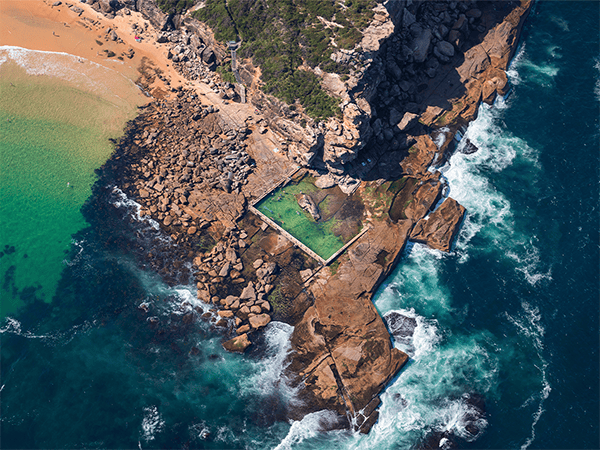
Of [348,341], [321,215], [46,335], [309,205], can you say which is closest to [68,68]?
[46,335]

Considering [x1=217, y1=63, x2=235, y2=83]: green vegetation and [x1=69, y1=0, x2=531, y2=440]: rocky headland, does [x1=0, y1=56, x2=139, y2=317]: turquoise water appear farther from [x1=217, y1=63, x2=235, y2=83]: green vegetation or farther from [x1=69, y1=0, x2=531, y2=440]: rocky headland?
[x1=217, y1=63, x2=235, y2=83]: green vegetation

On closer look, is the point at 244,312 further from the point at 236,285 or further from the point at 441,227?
the point at 441,227

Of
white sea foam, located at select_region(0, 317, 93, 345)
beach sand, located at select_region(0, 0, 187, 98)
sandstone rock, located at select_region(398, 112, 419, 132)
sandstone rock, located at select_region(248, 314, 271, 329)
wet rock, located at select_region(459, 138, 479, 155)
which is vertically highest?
beach sand, located at select_region(0, 0, 187, 98)

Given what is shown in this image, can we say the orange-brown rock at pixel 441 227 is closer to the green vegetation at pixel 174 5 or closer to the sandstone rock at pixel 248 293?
the sandstone rock at pixel 248 293

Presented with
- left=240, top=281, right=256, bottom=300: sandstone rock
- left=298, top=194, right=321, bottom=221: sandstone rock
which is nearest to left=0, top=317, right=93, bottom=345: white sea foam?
left=240, top=281, right=256, bottom=300: sandstone rock

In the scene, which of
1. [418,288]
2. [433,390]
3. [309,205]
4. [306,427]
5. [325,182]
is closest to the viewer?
[306,427]
